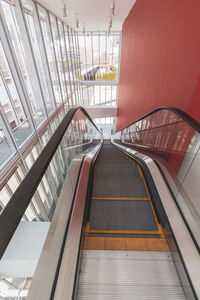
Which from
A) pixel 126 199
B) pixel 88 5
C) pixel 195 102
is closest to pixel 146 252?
pixel 126 199

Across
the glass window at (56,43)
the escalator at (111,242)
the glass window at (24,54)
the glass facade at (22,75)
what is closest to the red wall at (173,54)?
the escalator at (111,242)

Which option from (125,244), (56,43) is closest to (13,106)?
(125,244)

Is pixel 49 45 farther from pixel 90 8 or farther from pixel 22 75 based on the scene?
pixel 22 75

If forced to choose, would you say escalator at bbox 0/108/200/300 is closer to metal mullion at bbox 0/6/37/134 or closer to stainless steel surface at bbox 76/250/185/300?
stainless steel surface at bbox 76/250/185/300

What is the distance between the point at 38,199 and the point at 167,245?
2.56 meters

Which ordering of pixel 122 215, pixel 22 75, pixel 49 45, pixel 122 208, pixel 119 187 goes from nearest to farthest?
pixel 122 215
pixel 122 208
pixel 119 187
pixel 22 75
pixel 49 45

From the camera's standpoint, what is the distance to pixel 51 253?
1362mm

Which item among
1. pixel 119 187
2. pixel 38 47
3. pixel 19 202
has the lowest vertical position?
pixel 119 187

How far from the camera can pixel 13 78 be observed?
472 cm

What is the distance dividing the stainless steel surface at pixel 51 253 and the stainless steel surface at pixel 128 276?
A: 0.47 meters

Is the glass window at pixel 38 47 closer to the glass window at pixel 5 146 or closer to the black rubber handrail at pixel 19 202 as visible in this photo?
the glass window at pixel 5 146

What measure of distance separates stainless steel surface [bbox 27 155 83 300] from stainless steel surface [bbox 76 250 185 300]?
0.47 meters

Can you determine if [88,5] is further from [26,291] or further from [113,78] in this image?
[26,291]

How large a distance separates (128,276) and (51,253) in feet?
2.82
